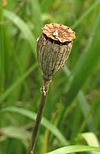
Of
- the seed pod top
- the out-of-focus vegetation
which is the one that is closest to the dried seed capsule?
the seed pod top

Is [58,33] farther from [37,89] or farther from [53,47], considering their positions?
[37,89]

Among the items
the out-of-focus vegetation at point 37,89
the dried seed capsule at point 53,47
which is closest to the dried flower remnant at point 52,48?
the dried seed capsule at point 53,47

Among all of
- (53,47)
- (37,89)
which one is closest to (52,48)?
(53,47)

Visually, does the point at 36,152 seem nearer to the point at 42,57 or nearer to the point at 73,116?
the point at 73,116

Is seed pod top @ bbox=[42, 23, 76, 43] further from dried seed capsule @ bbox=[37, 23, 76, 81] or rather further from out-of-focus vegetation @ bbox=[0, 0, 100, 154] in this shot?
out-of-focus vegetation @ bbox=[0, 0, 100, 154]

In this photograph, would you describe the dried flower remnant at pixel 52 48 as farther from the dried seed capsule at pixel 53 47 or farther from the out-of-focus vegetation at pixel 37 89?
the out-of-focus vegetation at pixel 37 89

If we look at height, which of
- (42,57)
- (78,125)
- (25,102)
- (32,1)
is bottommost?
(78,125)

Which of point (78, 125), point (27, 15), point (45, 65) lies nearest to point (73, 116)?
point (78, 125)
